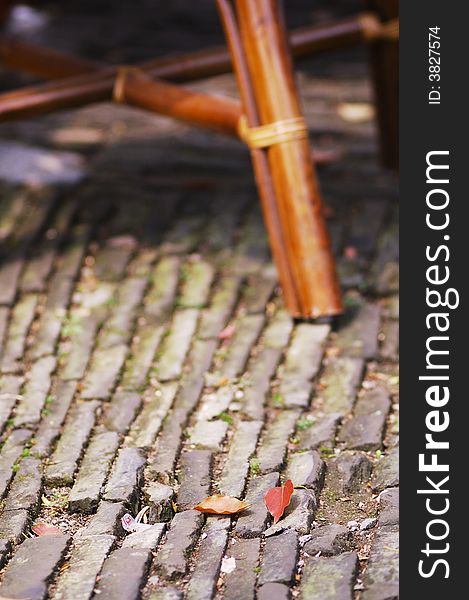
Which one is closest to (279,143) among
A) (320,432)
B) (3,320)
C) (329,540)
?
(320,432)

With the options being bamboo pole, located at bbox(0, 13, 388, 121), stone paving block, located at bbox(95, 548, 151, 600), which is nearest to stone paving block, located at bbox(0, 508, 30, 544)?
stone paving block, located at bbox(95, 548, 151, 600)

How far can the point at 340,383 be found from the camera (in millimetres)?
3369

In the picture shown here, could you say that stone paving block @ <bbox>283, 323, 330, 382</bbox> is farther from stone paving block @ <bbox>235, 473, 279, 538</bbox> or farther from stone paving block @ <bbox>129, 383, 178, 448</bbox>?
stone paving block @ <bbox>235, 473, 279, 538</bbox>

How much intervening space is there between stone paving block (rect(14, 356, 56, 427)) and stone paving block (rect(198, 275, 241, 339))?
1.81ft

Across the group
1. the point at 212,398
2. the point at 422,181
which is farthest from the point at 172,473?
the point at 422,181

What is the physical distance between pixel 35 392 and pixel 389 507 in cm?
123

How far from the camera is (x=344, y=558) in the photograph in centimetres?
252

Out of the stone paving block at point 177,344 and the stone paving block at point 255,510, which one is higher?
the stone paving block at point 255,510

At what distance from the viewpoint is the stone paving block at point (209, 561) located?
7.96 ft

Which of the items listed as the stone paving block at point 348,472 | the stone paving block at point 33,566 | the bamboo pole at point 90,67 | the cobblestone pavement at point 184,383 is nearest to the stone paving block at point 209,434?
the cobblestone pavement at point 184,383

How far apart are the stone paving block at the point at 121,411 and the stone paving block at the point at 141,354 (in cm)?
5

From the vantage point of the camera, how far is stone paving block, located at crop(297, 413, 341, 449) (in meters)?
3.04

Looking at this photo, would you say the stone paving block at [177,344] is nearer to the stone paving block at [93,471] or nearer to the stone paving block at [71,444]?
the stone paving block at [71,444]

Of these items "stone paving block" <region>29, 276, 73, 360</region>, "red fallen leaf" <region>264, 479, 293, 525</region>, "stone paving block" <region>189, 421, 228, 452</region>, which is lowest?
"stone paving block" <region>189, 421, 228, 452</region>
